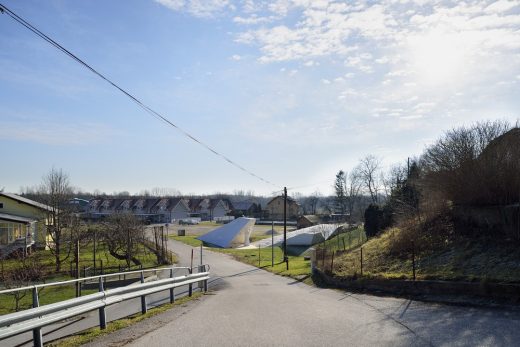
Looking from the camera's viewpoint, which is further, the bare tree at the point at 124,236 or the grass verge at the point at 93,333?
the bare tree at the point at 124,236

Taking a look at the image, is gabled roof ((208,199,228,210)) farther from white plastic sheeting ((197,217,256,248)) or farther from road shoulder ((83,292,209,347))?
road shoulder ((83,292,209,347))

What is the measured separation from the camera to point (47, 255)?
45.7 meters

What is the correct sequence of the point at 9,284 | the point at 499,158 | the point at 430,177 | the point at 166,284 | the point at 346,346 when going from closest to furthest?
the point at 346,346, the point at 166,284, the point at 499,158, the point at 430,177, the point at 9,284

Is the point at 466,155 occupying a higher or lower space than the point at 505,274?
higher

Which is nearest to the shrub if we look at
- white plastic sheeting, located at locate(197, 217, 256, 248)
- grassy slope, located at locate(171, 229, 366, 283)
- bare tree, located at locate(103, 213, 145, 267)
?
grassy slope, located at locate(171, 229, 366, 283)

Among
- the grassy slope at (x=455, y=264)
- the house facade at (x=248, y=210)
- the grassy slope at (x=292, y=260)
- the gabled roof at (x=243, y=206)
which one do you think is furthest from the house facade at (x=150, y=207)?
the grassy slope at (x=455, y=264)

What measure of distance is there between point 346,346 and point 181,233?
73.0m

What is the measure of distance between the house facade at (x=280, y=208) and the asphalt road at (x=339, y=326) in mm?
112778

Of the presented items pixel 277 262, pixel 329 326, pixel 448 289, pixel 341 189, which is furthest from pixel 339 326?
pixel 341 189

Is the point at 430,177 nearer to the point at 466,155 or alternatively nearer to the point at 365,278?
the point at 466,155

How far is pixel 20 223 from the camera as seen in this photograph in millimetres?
49750

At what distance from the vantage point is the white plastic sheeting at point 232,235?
203 feet

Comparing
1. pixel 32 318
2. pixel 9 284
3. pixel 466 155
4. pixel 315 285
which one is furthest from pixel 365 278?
pixel 9 284

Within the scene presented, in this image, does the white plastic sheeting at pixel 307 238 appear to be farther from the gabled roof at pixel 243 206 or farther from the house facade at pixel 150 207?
the gabled roof at pixel 243 206
